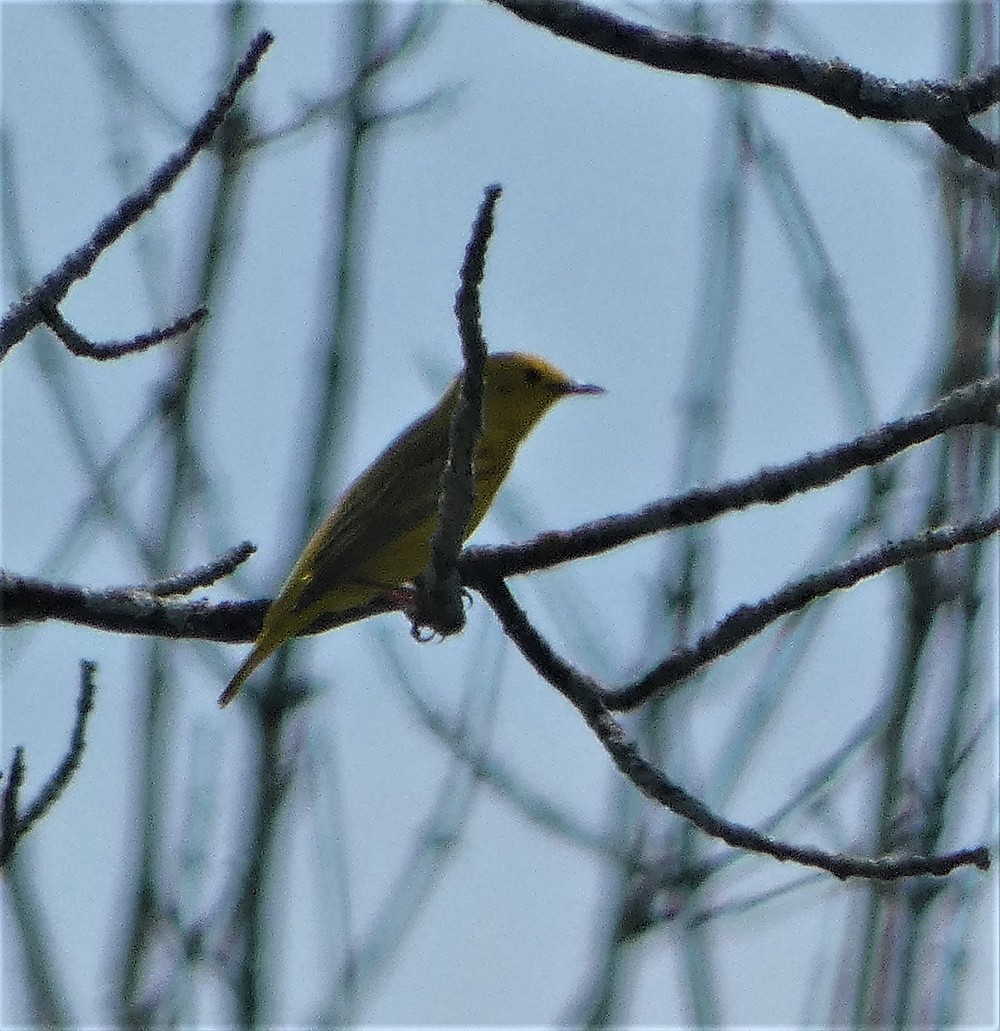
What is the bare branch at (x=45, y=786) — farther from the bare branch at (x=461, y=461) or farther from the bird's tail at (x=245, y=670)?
the bird's tail at (x=245, y=670)

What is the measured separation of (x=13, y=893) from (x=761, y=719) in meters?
2.25

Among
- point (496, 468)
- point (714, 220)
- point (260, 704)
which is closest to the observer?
point (260, 704)

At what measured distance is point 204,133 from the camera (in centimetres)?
297

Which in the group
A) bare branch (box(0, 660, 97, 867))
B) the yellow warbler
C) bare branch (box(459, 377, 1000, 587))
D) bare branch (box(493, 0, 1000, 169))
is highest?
the yellow warbler

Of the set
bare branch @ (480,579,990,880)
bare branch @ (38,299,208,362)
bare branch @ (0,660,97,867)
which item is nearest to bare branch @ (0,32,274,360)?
bare branch @ (38,299,208,362)

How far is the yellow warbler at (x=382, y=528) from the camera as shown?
186 inches

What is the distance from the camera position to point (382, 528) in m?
5.03

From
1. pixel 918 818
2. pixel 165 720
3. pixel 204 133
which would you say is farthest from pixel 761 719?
pixel 204 133

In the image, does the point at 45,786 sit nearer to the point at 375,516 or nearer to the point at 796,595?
the point at 796,595

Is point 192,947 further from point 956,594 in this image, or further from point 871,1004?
point 956,594

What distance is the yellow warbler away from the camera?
15.5 feet

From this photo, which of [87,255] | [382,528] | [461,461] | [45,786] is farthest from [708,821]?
[382,528]

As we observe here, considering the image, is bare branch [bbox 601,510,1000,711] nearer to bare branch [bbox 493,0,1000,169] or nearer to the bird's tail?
bare branch [bbox 493,0,1000,169]

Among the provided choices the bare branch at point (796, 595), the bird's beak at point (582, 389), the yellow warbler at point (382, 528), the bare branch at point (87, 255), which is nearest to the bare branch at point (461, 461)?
the bare branch at point (796, 595)
